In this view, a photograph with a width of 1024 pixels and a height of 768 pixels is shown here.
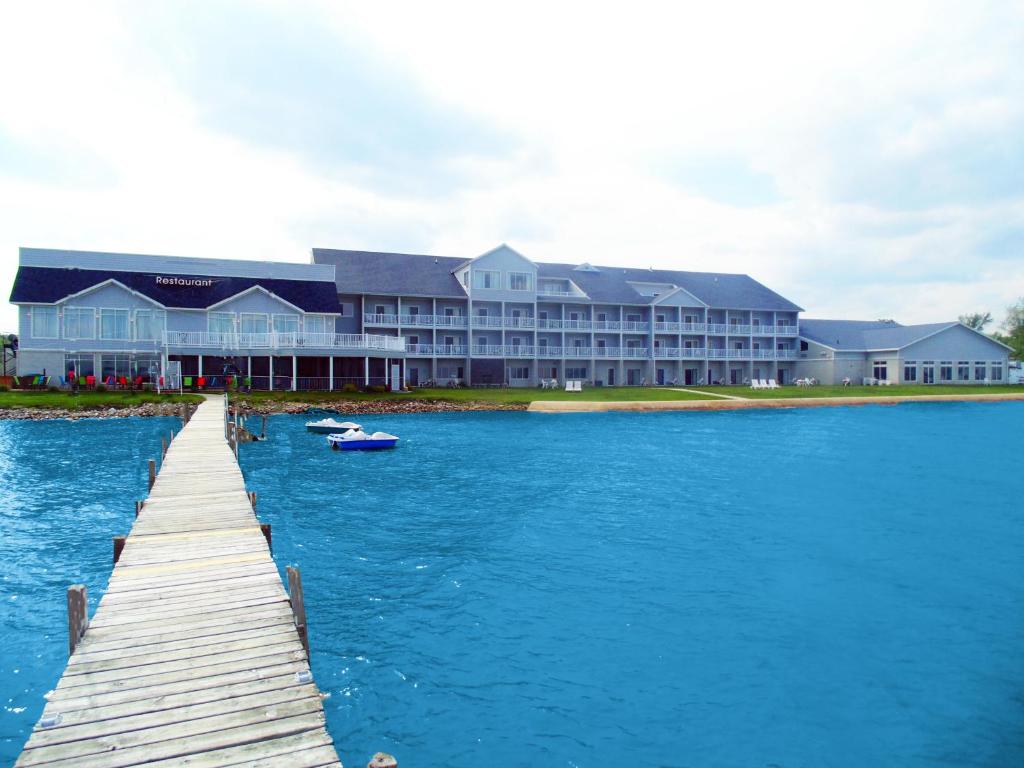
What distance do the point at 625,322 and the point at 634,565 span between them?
56.8 m

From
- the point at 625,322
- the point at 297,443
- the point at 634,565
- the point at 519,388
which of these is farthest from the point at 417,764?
the point at 625,322

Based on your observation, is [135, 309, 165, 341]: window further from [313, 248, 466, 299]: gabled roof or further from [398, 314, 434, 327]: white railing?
[398, 314, 434, 327]: white railing

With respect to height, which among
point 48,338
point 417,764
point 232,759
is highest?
point 48,338

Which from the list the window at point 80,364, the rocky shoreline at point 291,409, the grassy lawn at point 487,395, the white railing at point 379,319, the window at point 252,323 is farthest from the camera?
the white railing at point 379,319

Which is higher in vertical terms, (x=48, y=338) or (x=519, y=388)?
(x=48, y=338)

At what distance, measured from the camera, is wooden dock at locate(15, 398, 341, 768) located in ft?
19.3

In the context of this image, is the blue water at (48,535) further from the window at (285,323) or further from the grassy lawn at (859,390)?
the grassy lawn at (859,390)

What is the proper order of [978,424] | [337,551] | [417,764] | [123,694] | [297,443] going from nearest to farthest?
[123,694], [417,764], [337,551], [297,443], [978,424]

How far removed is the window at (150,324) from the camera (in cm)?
5009

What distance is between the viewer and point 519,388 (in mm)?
62438

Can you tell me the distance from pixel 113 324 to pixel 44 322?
434 centimetres

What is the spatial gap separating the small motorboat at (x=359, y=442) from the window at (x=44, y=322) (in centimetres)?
2985

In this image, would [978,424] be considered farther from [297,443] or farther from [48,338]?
[48,338]

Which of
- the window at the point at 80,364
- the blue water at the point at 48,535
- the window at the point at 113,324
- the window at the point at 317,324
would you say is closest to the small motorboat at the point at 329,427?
the blue water at the point at 48,535
